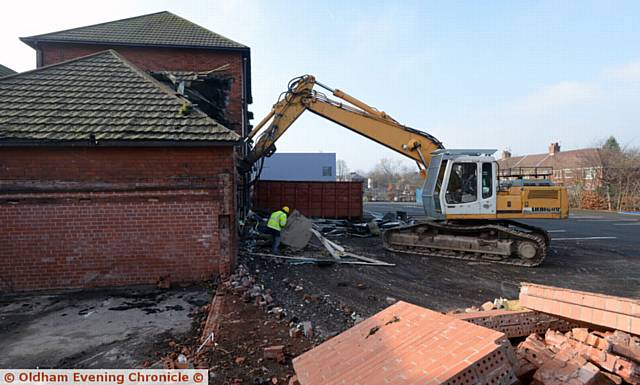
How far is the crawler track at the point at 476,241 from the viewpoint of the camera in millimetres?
8562

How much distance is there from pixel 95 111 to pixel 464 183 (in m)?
9.00

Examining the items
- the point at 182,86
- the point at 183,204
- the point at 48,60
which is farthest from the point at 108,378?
the point at 48,60

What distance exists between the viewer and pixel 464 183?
368 inches

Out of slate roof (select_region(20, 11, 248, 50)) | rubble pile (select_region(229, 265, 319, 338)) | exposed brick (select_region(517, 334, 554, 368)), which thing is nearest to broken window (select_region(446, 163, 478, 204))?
rubble pile (select_region(229, 265, 319, 338))

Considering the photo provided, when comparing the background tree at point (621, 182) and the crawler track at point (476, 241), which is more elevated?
the background tree at point (621, 182)

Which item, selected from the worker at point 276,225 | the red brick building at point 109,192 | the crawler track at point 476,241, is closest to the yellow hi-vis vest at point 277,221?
the worker at point 276,225

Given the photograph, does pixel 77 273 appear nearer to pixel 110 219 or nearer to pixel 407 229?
pixel 110 219

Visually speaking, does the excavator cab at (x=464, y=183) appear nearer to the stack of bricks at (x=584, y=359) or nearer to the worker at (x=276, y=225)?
the worker at (x=276, y=225)

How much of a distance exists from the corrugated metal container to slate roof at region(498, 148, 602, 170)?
23465 mm

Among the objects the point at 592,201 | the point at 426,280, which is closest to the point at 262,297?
the point at 426,280

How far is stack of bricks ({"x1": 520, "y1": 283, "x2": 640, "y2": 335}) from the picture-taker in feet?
9.64

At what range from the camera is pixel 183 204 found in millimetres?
6574

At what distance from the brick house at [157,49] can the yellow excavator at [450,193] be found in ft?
11.0

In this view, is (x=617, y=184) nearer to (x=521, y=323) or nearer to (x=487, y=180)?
(x=487, y=180)
